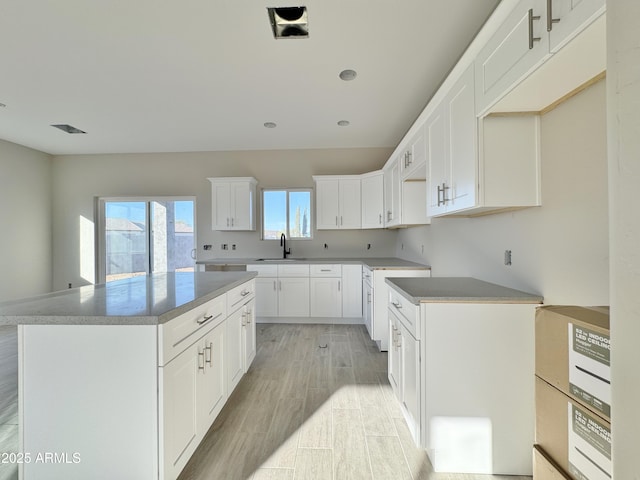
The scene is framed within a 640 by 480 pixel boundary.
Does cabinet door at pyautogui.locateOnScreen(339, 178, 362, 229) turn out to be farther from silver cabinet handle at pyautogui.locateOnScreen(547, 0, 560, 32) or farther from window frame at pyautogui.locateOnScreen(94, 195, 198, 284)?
silver cabinet handle at pyautogui.locateOnScreen(547, 0, 560, 32)

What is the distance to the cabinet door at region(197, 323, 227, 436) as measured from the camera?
1.50 meters

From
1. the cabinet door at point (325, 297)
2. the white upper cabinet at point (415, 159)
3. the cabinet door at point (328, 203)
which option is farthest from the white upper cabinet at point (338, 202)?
the white upper cabinet at point (415, 159)

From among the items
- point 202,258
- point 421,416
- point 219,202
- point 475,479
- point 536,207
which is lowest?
point 475,479

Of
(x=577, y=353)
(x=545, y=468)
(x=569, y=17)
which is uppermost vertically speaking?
(x=569, y=17)

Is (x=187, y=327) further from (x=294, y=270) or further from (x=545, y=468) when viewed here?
(x=294, y=270)

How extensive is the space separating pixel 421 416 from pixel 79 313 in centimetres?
173

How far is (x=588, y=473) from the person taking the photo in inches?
27.6

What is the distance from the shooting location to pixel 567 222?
127 cm

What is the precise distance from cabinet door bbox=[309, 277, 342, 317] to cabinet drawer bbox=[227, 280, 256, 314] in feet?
5.28

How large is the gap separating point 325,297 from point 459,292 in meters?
2.54

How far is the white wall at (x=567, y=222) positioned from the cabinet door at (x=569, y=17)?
0.37 m

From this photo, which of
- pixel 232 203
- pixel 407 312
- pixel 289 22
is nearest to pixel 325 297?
pixel 232 203

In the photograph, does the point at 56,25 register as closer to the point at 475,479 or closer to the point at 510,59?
the point at 510,59

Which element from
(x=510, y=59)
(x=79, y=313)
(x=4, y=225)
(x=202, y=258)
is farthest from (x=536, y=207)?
(x=4, y=225)
